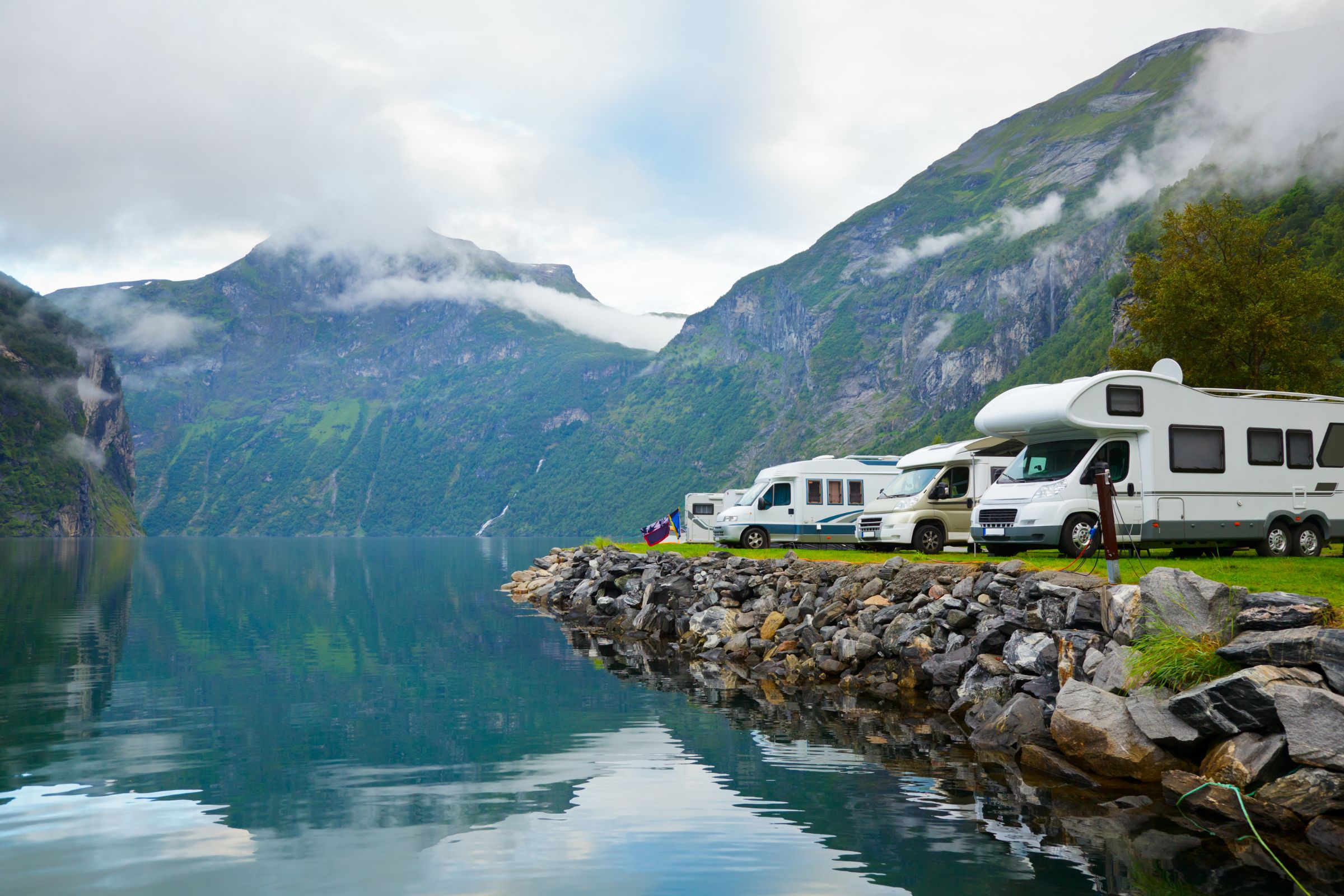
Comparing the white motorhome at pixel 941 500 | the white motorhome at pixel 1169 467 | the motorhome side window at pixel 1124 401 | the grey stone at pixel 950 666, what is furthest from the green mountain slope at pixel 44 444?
the motorhome side window at pixel 1124 401

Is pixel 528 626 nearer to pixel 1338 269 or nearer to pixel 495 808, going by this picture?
pixel 495 808

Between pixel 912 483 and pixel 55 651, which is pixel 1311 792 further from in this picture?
pixel 55 651

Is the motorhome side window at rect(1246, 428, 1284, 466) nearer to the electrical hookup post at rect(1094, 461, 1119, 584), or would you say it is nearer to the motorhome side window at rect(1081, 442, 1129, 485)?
the motorhome side window at rect(1081, 442, 1129, 485)

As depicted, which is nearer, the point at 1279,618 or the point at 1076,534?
the point at 1279,618

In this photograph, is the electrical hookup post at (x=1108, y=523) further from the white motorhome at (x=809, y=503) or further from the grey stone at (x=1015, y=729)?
the white motorhome at (x=809, y=503)

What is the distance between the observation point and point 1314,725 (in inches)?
337

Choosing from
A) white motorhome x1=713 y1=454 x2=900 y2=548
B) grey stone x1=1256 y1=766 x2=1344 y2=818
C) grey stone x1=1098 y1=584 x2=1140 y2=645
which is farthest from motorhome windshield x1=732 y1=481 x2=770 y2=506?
grey stone x1=1256 y1=766 x2=1344 y2=818

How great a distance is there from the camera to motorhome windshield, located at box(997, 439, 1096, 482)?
63.4 ft

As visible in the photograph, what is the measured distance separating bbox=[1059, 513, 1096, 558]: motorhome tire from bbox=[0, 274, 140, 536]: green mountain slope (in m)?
187

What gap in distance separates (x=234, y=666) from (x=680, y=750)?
13.1m

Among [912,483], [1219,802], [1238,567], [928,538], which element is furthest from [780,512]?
[1219,802]

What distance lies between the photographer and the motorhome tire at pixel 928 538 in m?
25.4

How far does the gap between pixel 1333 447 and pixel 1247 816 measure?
15.4 m

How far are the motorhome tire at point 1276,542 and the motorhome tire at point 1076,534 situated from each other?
13.1 ft
